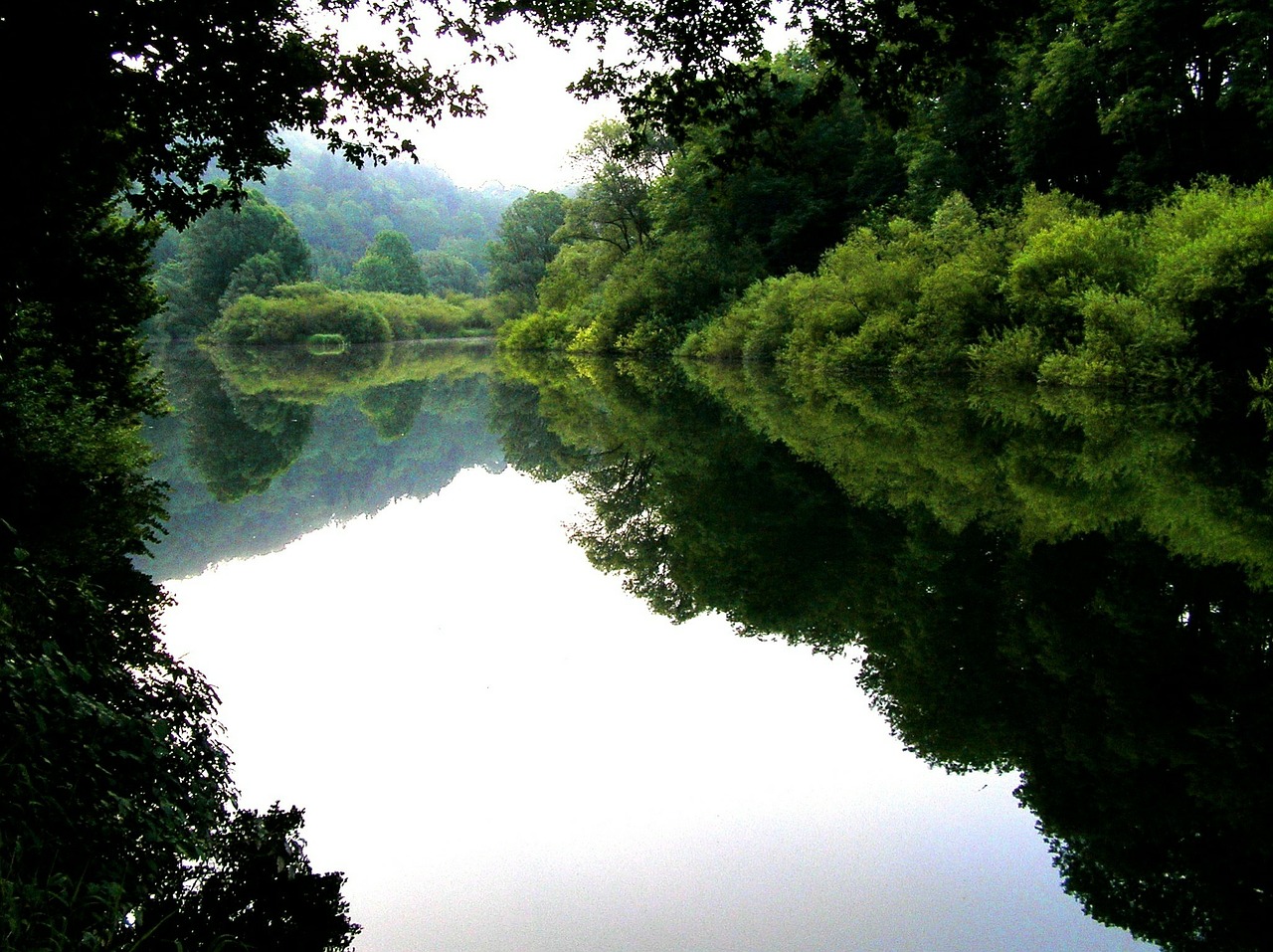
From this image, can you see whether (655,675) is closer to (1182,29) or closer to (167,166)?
(167,166)

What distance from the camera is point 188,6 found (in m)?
7.33

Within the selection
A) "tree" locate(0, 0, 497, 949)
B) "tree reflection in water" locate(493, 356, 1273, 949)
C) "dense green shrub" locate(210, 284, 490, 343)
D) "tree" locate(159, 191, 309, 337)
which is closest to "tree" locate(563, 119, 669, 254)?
"dense green shrub" locate(210, 284, 490, 343)

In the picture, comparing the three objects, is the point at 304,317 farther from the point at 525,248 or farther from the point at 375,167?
the point at 375,167

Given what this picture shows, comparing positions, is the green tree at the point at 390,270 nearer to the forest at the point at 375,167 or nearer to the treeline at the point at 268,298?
the treeline at the point at 268,298

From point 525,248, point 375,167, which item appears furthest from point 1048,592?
point 525,248

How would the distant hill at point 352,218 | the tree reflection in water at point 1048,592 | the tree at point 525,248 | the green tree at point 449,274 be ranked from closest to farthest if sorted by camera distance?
the tree reflection in water at point 1048,592, the tree at point 525,248, the green tree at point 449,274, the distant hill at point 352,218

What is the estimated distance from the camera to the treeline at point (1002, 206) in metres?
7.59

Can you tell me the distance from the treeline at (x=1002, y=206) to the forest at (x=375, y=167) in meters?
0.07

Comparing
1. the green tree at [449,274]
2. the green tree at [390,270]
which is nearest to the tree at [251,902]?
the green tree at [390,270]

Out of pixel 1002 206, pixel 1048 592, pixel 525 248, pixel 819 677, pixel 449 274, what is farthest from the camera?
pixel 449 274

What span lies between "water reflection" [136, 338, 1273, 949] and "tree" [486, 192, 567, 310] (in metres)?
77.5

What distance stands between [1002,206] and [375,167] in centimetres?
2067

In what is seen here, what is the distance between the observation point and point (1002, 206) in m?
28.8

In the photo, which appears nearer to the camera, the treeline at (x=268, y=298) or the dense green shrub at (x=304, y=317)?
the dense green shrub at (x=304, y=317)
